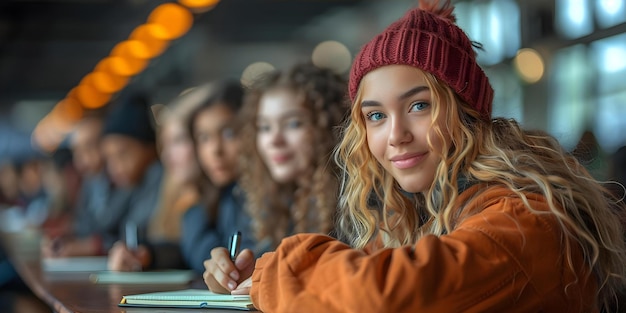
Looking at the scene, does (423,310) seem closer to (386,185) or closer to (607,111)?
(386,185)

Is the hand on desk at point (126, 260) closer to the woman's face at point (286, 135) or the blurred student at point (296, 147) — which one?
the blurred student at point (296, 147)

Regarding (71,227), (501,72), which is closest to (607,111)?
(501,72)

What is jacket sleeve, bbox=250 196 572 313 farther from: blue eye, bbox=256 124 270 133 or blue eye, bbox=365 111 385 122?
blue eye, bbox=256 124 270 133

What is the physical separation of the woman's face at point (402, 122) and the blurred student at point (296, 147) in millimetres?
1172

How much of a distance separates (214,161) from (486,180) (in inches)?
93.6

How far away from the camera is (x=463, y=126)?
156 cm

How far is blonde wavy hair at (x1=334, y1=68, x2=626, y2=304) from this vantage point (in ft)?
4.71

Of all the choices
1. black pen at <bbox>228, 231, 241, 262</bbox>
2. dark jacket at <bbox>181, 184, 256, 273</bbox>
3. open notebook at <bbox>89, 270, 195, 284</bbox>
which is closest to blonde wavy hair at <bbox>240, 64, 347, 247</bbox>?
dark jacket at <bbox>181, 184, 256, 273</bbox>

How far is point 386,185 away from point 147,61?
8840 mm

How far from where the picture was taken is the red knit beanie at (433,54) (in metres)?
1.56

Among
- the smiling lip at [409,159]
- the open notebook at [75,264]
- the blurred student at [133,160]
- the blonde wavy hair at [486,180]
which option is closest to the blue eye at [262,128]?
the open notebook at [75,264]

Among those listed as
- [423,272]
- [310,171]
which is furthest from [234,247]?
[310,171]

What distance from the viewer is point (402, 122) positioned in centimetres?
154

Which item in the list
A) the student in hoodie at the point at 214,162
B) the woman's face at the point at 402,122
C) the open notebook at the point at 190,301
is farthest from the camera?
the student in hoodie at the point at 214,162
